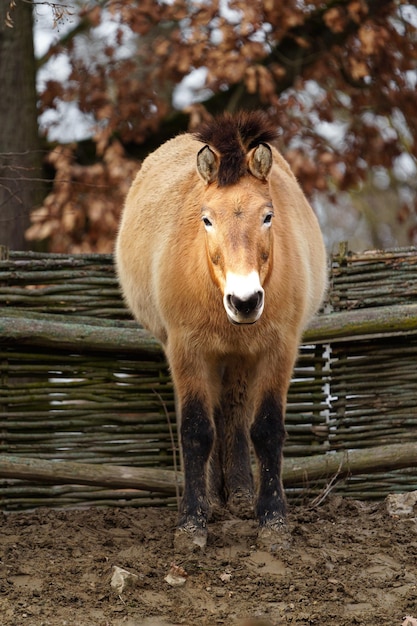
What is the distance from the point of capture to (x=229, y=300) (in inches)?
154

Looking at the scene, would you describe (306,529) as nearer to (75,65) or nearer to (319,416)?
(319,416)

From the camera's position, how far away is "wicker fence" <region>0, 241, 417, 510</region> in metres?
5.60

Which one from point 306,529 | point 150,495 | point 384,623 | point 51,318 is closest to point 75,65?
point 51,318

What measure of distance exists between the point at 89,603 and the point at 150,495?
1816 mm

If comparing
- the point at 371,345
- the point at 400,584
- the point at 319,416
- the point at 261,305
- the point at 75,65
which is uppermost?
the point at 75,65

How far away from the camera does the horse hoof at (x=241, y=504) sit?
16.7ft

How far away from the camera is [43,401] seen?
570cm

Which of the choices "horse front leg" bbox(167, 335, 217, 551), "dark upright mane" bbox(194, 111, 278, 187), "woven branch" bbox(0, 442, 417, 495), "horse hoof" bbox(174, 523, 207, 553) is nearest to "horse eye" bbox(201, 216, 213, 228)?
"dark upright mane" bbox(194, 111, 278, 187)

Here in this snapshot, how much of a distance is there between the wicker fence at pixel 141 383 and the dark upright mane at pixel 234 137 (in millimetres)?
1594

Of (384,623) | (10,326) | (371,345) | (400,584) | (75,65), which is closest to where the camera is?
(384,623)

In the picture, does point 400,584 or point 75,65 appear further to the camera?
point 75,65

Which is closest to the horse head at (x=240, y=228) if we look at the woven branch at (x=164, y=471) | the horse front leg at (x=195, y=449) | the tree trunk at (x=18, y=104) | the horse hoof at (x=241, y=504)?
the horse front leg at (x=195, y=449)

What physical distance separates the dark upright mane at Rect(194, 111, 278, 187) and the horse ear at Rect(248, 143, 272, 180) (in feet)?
0.13

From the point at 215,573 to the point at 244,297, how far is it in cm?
136
